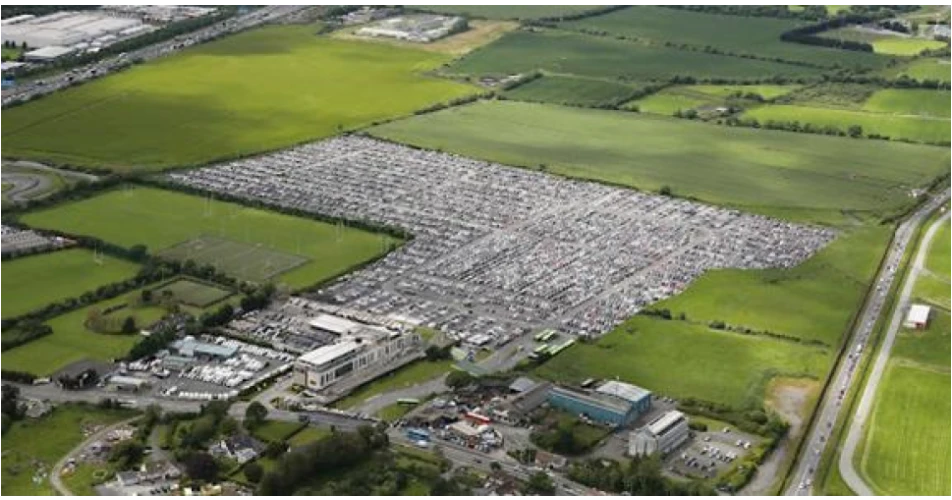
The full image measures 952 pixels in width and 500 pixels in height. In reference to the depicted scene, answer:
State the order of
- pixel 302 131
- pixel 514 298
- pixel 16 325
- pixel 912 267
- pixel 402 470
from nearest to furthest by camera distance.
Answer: pixel 402 470, pixel 16 325, pixel 514 298, pixel 912 267, pixel 302 131

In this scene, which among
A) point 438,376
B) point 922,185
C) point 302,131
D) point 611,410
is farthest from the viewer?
point 302,131

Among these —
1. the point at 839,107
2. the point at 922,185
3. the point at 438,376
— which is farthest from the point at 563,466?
the point at 839,107

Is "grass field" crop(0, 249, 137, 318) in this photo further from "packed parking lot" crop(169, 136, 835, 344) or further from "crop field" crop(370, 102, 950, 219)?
"crop field" crop(370, 102, 950, 219)

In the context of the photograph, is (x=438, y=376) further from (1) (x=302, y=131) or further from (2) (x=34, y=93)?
(2) (x=34, y=93)

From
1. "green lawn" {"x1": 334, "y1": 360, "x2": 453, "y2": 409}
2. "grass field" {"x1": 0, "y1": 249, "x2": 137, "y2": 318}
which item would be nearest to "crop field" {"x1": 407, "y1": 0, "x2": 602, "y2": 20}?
"grass field" {"x1": 0, "y1": 249, "x2": 137, "y2": 318}

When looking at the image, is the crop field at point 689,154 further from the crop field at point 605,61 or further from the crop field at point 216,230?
the crop field at point 216,230

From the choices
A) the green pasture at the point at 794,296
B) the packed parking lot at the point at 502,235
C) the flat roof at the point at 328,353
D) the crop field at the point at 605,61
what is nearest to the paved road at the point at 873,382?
the green pasture at the point at 794,296
